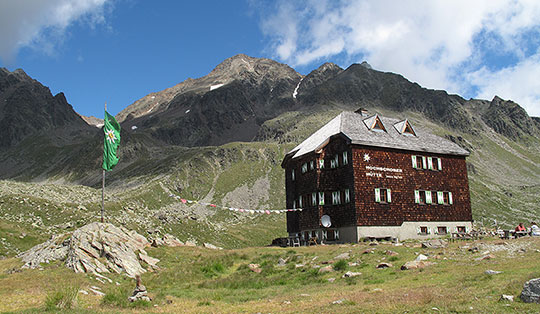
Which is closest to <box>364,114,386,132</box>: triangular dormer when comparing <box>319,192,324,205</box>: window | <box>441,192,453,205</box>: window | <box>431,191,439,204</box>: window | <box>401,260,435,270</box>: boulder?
<box>431,191,439,204</box>: window

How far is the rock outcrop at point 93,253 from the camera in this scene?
874 inches

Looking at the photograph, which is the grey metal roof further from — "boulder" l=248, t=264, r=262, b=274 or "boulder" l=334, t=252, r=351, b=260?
"boulder" l=248, t=264, r=262, b=274

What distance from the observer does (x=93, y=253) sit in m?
23.7

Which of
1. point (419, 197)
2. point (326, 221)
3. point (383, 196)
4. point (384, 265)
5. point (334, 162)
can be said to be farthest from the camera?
point (419, 197)

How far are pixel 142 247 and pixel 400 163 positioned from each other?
2717 centimetres

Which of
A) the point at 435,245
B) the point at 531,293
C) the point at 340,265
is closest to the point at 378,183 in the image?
the point at 435,245

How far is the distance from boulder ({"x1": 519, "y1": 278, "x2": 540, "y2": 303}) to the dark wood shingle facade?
2724cm

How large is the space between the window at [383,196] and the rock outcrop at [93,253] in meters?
22.6

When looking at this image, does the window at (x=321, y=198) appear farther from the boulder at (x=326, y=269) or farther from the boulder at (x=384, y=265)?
the boulder at (x=384, y=265)

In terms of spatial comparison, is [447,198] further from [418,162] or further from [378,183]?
[378,183]

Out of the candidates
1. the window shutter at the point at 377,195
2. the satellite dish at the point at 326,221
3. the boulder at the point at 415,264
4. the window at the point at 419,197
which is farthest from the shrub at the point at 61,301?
the window at the point at 419,197

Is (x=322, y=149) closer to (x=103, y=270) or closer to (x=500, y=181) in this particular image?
(x=103, y=270)

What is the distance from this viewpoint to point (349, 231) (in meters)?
39.5

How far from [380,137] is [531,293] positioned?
32.9 metres
